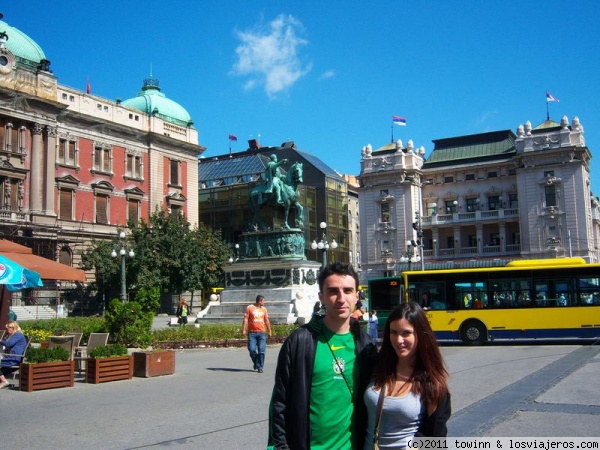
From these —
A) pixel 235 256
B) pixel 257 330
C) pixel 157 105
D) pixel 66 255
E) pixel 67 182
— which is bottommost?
pixel 257 330

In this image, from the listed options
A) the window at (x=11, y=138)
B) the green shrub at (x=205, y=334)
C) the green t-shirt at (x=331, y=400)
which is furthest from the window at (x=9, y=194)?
the green t-shirt at (x=331, y=400)

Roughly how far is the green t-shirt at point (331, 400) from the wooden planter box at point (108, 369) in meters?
10.6

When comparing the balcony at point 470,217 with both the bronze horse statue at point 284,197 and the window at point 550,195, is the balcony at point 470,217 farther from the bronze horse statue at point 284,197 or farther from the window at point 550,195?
the bronze horse statue at point 284,197

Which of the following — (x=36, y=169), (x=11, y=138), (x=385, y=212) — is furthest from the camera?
(x=385, y=212)

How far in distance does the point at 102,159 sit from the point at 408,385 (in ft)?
171

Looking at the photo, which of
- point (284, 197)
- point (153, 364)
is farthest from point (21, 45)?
point (153, 364)

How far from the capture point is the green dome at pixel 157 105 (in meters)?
60.2

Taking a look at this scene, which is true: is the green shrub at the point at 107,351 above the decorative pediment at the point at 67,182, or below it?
below

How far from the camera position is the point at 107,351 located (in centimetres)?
1377

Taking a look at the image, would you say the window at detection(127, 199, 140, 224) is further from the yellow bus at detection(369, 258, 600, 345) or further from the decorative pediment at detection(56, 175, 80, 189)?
the yellow bus at detection(369, 258, 600, 345)

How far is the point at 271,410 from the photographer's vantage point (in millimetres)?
3883

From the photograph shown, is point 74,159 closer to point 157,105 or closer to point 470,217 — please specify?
point 157,105

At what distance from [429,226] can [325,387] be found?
7175cm

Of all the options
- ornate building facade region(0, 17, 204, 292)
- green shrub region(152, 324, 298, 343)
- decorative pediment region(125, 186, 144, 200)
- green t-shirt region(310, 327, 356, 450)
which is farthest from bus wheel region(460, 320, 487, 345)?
decorative pediment region(125, 186, 144, 200)
